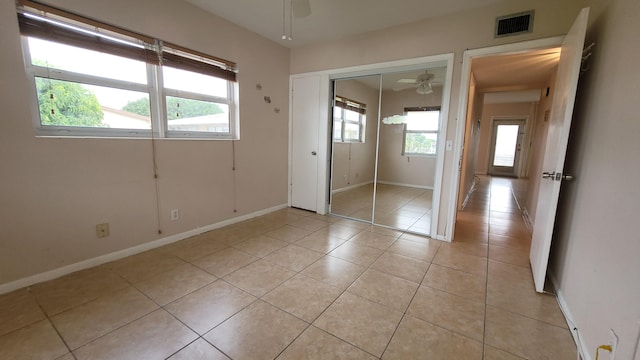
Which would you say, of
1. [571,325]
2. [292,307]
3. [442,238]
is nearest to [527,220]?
[442,238]

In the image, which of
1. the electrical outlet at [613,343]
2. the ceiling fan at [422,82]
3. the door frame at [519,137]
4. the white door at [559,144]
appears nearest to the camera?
the electrical outlet at [613,343]

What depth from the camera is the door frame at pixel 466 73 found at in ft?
8.11

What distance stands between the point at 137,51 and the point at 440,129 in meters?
3.33

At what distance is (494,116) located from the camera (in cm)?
936

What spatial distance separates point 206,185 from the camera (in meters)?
3.24

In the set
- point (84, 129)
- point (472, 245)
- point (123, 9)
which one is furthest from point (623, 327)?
point (123, 9)

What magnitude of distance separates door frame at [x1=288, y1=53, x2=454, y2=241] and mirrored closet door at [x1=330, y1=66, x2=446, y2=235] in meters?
0.21

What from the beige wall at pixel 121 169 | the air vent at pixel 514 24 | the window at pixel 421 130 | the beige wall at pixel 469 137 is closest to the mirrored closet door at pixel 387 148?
the window at pixel 421 130

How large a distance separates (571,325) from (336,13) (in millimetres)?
3482

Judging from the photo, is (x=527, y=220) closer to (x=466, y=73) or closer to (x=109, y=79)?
(x=466, y=73)

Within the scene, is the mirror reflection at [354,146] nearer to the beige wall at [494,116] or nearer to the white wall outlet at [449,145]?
the white wall outlet at [449,145]

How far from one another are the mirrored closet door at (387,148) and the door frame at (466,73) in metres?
0.72

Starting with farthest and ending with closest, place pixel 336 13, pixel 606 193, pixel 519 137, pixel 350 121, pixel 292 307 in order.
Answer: pixel 519 137 < pixel 350 121 < pixel 336 13 < pixel 292 307 < pixel 606 193

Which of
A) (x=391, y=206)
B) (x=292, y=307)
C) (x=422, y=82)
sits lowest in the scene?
(x=292, y=307)
